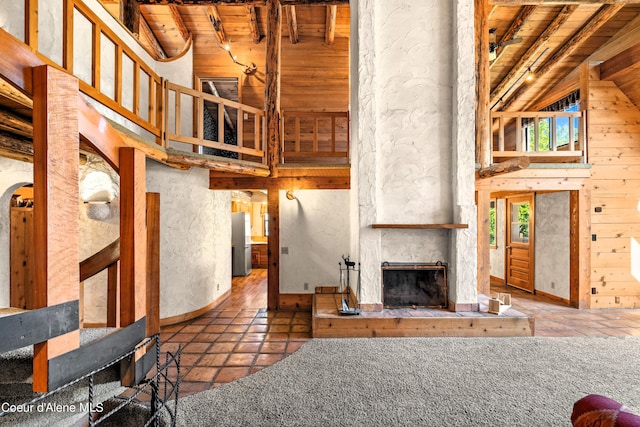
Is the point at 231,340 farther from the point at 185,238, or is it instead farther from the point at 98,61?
the point at 98,61

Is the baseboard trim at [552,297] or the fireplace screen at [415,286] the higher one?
the fireplace screen at [415,286]

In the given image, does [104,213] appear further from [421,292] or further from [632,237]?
[632,237]

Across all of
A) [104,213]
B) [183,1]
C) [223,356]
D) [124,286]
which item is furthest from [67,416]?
[183,1]

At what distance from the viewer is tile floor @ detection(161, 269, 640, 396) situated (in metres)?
3.19

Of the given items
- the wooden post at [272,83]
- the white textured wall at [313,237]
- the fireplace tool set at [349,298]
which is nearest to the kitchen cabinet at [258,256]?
the white textured wall at [313,237]

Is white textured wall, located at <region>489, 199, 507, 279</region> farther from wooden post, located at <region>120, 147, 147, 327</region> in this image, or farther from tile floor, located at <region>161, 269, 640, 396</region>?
wooden post, located at <region>120, 147, 147, 327</region>

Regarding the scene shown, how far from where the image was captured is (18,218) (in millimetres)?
4137

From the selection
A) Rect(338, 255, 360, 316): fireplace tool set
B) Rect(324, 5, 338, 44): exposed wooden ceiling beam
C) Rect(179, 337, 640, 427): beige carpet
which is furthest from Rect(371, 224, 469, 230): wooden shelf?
Rect(324, 5, 338, 44): exposed wooden ceiling beam

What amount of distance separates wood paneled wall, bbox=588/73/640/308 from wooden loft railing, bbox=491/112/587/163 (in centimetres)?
23

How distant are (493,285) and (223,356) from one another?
652 centimetres

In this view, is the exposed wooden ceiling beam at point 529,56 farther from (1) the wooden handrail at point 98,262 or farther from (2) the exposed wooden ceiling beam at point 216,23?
(1) the wooden handrail at point 98,262

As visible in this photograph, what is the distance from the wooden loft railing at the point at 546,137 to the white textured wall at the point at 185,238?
4937mm

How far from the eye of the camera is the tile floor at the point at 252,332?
10.5 ft

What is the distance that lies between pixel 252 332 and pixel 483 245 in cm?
407
